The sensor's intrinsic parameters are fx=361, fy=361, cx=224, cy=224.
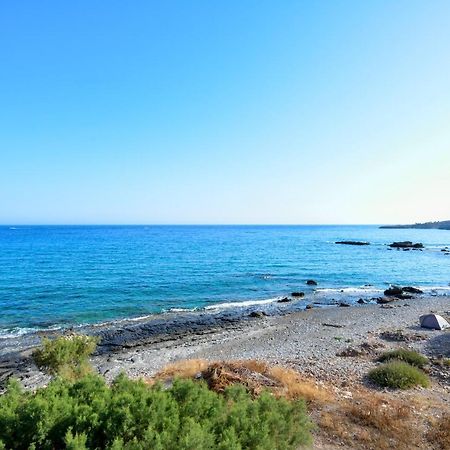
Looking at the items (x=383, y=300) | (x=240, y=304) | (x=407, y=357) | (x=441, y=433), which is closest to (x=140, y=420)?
(x=441, y=433)

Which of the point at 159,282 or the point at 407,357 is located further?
the point at 159,282

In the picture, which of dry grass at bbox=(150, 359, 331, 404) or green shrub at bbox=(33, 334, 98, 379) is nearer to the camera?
dry grass at bbox=(150, 359, 331, 404)

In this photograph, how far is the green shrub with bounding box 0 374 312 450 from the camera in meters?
6.01

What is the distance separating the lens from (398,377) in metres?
15.1

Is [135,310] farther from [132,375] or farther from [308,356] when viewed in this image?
[308,356]

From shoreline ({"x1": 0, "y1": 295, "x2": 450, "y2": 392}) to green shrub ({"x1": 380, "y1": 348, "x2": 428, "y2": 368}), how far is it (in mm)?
1030

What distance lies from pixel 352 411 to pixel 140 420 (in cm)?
803

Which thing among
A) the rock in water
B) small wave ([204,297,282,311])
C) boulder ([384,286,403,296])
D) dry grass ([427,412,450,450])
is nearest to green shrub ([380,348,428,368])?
dry grass ([427,412,450,450])

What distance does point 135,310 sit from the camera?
32.8 m

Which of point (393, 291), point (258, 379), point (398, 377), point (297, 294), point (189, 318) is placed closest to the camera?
point (258, 379)

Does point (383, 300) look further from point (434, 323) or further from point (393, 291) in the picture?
point (434, 323)

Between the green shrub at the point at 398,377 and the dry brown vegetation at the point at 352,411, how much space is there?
3.96 feet

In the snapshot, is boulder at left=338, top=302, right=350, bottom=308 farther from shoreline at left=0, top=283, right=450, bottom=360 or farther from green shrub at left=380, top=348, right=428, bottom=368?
green shrub at left=380, top=348, right=428, bottom=368

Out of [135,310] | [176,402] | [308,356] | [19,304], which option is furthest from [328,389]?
[19,304]
